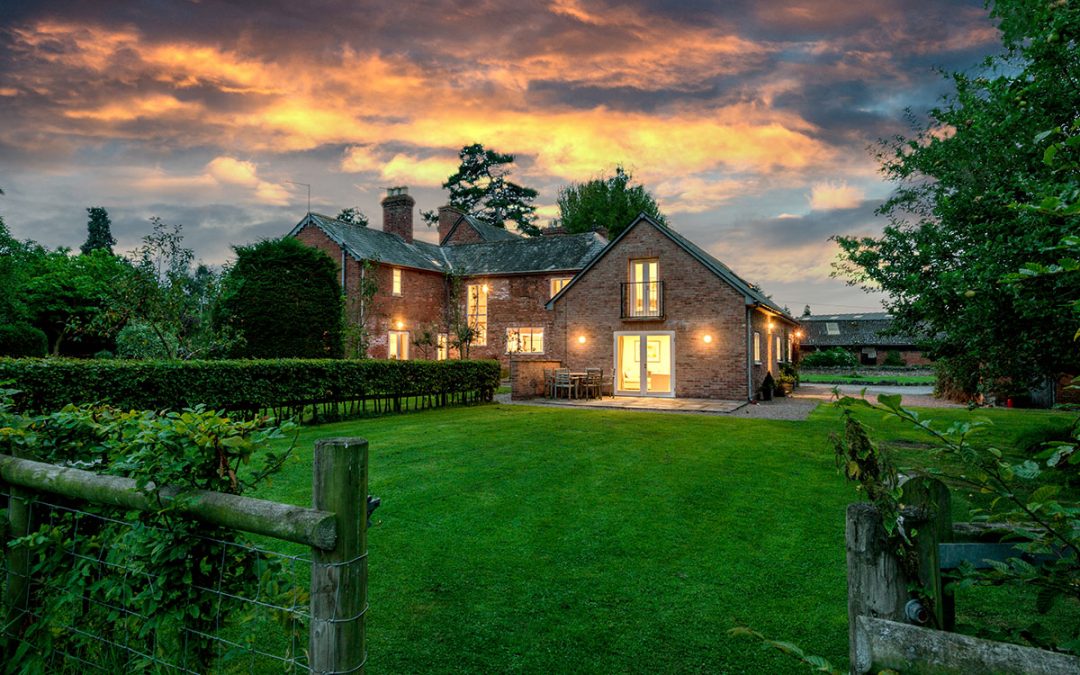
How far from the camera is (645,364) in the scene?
23.0m

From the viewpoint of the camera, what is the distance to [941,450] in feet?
5.99

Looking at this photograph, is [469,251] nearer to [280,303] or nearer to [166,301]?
[280,303]

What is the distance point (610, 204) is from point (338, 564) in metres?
52.3

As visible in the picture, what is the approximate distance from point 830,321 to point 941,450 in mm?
72154

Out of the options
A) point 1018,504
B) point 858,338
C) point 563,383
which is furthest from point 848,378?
point 1018,504

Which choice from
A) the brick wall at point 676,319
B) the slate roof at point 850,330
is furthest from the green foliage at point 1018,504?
the slate roof at point 850,330

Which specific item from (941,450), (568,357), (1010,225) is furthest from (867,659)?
(568,357)

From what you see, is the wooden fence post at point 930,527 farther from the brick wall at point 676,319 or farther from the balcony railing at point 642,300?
the balcony railing at point 642,300

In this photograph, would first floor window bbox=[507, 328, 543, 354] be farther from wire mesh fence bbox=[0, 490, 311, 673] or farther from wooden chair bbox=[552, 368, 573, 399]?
wire mesh fence bbox=[0, 490, 311, 673]

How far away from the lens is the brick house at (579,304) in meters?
22.0

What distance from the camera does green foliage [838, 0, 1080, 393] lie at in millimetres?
7695

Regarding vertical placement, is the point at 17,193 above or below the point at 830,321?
above

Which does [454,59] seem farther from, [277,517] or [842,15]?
[277,517]

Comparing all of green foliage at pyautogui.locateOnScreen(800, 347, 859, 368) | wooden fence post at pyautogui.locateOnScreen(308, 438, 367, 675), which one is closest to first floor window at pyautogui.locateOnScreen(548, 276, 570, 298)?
green foliage at pyautogui.locateOnScreen(800, 347, 859, 368)
